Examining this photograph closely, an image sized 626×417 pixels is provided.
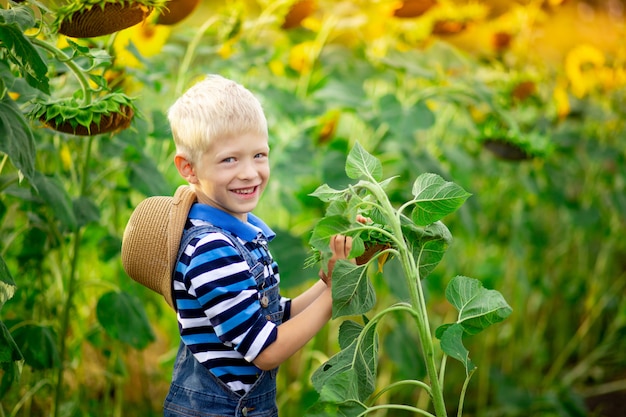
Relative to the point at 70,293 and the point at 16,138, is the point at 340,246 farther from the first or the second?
the point at 70,293

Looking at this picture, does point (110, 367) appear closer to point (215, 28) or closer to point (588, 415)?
point (215, 28)

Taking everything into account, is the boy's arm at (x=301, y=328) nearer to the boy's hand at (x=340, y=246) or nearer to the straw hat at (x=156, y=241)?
the boy's hand at (x=340, y=246)

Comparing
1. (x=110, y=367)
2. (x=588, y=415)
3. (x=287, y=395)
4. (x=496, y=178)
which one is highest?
(x=496, y=178)

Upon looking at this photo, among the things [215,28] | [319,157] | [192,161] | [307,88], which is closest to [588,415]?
[319,157]

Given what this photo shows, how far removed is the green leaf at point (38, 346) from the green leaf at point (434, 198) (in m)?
0.85

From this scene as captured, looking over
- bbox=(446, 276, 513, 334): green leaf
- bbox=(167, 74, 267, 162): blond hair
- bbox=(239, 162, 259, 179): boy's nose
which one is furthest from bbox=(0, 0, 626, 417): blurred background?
bbox=(446, 276, 513, 334): green leaf

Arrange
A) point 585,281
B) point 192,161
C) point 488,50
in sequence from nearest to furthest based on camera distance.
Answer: point 192,161 < point 488,50 < point 585,281

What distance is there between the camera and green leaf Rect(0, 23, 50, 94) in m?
1.13

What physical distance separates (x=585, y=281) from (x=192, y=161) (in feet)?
7.24

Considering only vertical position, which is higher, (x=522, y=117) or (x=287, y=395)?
(x=522, y=117)

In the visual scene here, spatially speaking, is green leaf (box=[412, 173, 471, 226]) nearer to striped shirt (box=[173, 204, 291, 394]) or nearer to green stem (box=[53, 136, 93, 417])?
striped shirt (box=[173, 204, 291, 394])

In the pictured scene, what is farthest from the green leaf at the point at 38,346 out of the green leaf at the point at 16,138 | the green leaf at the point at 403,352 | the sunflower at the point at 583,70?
the sunflower at the point at 583,70

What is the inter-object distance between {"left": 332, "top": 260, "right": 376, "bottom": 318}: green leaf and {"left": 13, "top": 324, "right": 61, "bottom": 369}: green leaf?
0.75 meters

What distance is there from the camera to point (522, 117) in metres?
2.50
